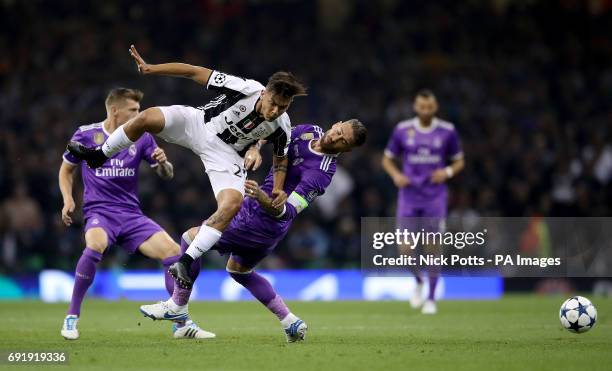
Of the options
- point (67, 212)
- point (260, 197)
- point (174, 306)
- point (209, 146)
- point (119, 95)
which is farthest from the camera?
point (119, 95)

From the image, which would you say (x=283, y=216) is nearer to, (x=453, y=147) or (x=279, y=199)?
(x=279, y=199)

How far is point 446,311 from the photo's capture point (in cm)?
1312

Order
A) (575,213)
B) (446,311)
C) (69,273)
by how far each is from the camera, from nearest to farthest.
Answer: (446,311)
(69,273)
(575,213)

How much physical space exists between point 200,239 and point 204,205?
9.42 meters

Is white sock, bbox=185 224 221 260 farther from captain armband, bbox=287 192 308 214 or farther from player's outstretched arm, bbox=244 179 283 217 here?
captain armband, bbox=287 192 308 214

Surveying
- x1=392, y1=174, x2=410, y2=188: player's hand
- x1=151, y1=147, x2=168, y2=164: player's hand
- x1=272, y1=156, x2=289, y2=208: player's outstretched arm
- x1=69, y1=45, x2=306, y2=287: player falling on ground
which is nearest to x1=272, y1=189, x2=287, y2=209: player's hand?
x1=69, y1=45, x2=306, y2=287: player falling on ground

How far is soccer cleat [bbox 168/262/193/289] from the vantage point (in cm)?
831

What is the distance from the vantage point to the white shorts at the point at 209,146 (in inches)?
347

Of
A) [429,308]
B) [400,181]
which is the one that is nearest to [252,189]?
[429,308]

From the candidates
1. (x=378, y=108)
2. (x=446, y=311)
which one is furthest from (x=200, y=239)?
(x=378, y=108)

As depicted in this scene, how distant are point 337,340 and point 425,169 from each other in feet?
16.1

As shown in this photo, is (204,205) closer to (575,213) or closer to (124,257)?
(124,257)

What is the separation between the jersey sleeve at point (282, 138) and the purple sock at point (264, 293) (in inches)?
44.3

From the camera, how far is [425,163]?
1369 cm
